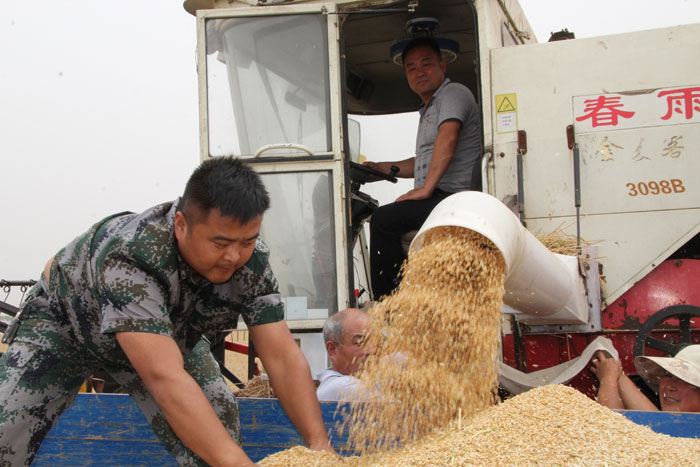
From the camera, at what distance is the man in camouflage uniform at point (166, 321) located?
2.08 meters

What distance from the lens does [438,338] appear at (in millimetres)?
2400

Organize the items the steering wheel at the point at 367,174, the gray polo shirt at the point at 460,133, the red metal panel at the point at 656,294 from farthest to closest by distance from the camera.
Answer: the steering wheel at the point at 367,174 < the gray polo shirt at the point at 460,133 < the red metal panel at the point at 656,294

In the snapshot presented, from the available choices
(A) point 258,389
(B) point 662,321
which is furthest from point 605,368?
(A) point 258,389

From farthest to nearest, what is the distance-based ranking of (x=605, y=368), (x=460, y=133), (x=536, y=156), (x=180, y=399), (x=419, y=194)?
1. (x=460, y=133)
2. (x=419, y=194)
3. (x=536, y=156)
4. (x=605, y=368)
5. (x=180, y=399)

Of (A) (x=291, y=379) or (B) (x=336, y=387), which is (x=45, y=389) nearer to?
(A) (x=291, y=379)

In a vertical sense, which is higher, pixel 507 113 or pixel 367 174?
pixel 507 113

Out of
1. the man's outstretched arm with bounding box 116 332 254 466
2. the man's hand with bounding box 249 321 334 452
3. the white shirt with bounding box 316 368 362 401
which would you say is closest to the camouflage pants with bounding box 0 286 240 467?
the man's hand with bounding box 249 321 334 452

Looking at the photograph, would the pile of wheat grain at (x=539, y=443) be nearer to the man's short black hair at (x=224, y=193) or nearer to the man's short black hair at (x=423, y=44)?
the man's short black hair at (x=224, y=193)

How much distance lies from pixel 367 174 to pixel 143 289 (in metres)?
2.81

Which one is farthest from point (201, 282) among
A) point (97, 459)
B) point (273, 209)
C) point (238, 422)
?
point (273, 209)

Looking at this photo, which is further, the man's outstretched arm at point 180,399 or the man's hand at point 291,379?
the man's hand at point 291,379

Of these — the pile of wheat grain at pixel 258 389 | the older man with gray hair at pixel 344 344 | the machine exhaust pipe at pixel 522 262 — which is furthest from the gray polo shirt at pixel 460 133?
the pile of wheat grain at pixel 258 389

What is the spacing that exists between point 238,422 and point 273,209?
180 cm

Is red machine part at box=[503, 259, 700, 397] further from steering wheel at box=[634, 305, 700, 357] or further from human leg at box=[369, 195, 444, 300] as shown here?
human leg at box=[369, 195, 444, 300]
